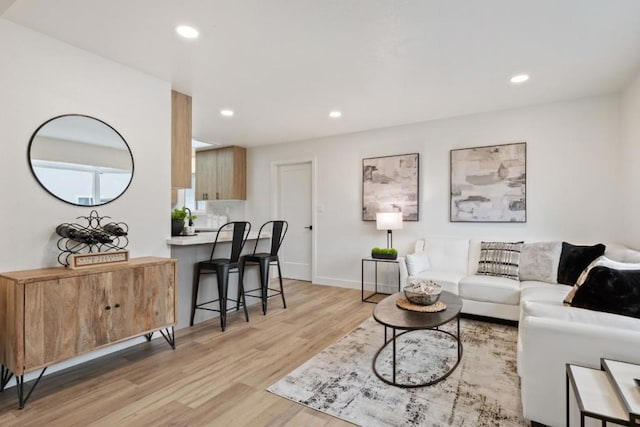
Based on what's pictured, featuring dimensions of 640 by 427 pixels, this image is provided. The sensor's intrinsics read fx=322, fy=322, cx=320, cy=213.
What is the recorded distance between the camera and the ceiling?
79.7 inches

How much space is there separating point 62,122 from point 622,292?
149 inches

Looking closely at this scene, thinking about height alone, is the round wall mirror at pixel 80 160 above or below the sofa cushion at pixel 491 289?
above

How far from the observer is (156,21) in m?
2.16

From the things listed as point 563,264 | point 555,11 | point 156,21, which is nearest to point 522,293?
point 563,264

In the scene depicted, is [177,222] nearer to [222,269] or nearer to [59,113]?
[222,269]

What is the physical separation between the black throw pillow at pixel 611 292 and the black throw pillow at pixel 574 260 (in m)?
1.59

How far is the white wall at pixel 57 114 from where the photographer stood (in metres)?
2.21

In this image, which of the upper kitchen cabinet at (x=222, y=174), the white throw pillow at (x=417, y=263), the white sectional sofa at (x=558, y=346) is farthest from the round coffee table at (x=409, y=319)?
the upper kitchen cabinet at (x=222, y=174)

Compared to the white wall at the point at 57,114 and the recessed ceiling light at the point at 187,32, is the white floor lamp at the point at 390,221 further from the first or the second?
the recessed ceiling light at the point at 187,32

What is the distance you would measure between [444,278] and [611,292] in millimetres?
1890

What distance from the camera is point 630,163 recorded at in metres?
3.11

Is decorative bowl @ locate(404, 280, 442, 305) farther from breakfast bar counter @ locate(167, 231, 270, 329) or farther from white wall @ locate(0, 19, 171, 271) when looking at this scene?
white wall @ locate(0, 19, 171, 271)

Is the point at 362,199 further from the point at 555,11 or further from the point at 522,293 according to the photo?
the point at 555,11

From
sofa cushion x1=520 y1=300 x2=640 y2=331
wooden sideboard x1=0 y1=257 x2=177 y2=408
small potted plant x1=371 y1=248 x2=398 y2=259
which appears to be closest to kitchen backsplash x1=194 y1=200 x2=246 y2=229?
small potted plant x1=371 y1=248 x2=398 y2=259
